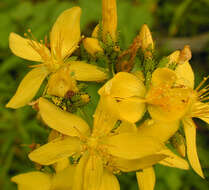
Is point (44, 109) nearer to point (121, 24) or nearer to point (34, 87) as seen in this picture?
point (34, 87)

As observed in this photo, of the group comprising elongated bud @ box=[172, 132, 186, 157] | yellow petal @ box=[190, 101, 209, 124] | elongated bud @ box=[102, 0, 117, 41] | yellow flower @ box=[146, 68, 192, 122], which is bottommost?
elongated bud @ box=[172, 132, 186, 157]

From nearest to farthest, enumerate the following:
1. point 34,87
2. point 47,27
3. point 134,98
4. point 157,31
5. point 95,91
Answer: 1. point 134,98
2. point 34,87
3. point 95,91
4. point 47,27
5. point 157,31

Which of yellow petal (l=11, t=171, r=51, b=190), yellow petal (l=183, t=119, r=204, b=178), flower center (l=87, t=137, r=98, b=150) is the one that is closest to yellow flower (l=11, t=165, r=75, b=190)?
yellow petal (l=11, t=171, r=51, b=190)

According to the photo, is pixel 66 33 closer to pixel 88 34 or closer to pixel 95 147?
pixel 95 147

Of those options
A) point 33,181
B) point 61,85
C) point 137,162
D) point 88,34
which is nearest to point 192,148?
point 137,162

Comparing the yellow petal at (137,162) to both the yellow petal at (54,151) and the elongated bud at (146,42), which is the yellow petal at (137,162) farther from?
the elongated bud at (146,42)

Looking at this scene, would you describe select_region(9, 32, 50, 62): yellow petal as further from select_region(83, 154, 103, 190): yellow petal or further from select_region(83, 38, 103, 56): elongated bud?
select_region(83, 154, 103, 190): yellow petal

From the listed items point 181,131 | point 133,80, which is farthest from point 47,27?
point 181,131
